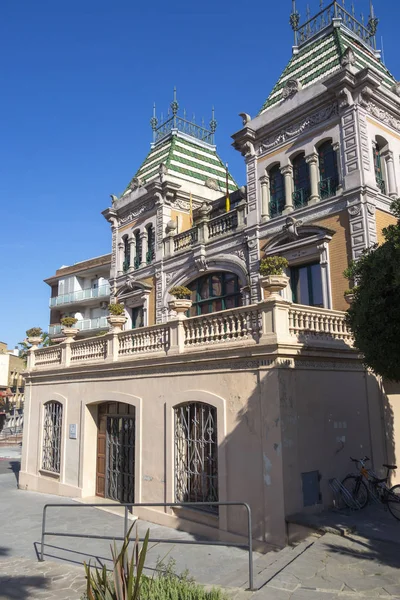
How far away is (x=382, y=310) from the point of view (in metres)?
8.01

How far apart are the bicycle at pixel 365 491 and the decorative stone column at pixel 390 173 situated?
28.3ft

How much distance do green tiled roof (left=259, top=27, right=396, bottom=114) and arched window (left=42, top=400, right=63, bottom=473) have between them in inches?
531

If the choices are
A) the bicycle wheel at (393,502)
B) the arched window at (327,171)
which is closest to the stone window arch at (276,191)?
the arched window at (327,171)

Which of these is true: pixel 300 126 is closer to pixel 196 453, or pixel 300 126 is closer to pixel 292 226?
pixel 292 226

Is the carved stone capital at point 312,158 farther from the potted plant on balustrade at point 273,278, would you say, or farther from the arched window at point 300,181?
the potted plant on balustrade at point 273,278

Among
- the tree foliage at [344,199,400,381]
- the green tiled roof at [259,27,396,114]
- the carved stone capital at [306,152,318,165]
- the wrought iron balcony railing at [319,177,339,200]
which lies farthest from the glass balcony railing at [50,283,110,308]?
the tree foliage at [344,199,400,381]

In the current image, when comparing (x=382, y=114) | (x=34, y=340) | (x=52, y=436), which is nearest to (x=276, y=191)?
(x=382, y=114)

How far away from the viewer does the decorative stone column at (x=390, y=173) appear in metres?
15.0

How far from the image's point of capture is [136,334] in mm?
13656

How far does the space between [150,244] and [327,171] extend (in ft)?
31.9

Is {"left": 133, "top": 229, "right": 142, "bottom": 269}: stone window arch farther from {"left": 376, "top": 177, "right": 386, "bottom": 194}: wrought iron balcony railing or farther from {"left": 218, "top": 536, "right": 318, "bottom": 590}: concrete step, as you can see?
{"left": 218, "top": 536, "right": 318, "bottom": 590}: concrete step

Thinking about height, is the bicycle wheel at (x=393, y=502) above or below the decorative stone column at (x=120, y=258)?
below

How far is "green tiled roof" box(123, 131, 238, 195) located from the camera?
23.6m

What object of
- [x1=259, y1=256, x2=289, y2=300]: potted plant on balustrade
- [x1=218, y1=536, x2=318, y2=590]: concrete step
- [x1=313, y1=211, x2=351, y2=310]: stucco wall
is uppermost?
[x1=313, y1=211, x2=351, y2=310]: stucco wall
